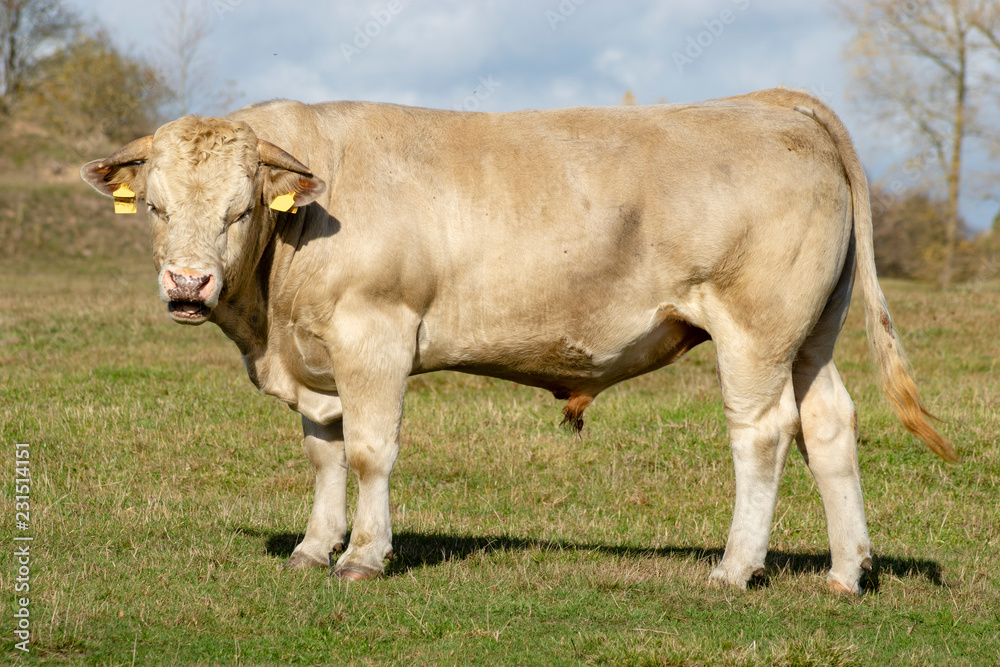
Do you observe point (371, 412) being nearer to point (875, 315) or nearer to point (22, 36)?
point (875, 315)

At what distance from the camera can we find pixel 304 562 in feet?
19.1

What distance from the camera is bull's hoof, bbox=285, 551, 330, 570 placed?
579 centimetres

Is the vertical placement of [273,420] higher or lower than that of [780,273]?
lower

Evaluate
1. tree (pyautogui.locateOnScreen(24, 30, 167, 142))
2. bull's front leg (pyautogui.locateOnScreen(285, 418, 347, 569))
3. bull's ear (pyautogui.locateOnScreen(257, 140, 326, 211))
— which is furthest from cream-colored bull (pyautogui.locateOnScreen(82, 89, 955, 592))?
tree (pyautogui.locateOnScreen(24, 30, 167, 142))

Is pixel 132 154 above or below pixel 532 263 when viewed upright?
above

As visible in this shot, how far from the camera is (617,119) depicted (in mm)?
5934

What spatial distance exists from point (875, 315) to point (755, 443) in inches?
44.5

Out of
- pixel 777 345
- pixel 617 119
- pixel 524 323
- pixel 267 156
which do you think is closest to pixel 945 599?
pixel 777 345

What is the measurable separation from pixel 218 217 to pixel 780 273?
9.88 ft

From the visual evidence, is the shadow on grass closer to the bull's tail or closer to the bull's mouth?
the bull's tail

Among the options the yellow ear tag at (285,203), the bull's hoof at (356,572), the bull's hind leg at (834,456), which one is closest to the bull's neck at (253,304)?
the yellow ear tag at (285,203)

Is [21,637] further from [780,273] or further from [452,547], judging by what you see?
[780,273]

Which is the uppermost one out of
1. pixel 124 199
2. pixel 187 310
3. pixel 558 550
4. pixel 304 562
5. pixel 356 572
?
pixel 124 199

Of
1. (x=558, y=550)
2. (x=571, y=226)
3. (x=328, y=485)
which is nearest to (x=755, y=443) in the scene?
(x=558, y=550)
